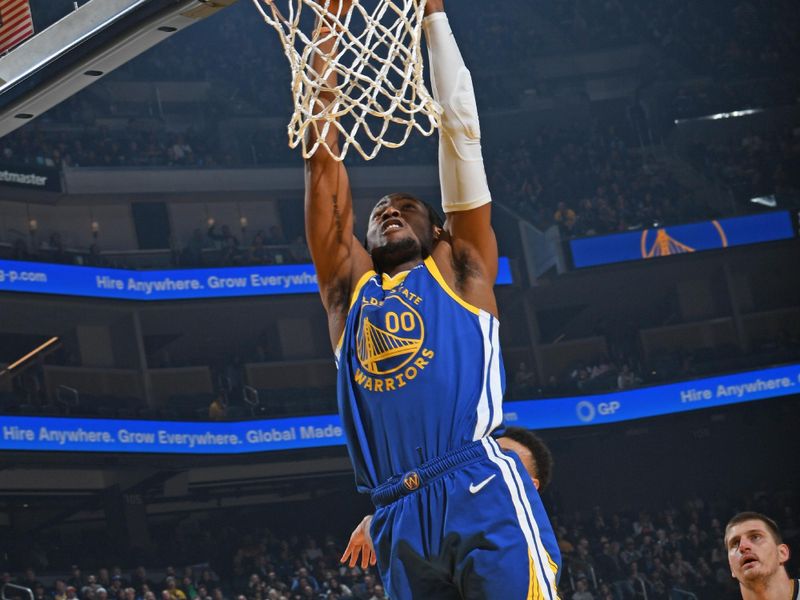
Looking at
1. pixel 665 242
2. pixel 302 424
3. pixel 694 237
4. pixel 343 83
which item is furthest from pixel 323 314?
pixel 343 83

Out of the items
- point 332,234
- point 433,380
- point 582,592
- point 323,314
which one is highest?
point 323,314

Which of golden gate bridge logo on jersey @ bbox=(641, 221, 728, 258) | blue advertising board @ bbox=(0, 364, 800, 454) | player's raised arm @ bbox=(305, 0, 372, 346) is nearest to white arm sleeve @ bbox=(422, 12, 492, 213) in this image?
player's raised arm @ bbox=(305, 0, 372, 346)

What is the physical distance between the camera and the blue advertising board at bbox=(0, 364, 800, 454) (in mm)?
18844

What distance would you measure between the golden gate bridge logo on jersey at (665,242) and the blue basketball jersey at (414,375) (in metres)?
21.1

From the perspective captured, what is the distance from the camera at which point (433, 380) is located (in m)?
3.38

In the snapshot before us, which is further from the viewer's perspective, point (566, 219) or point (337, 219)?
point (566, 219)

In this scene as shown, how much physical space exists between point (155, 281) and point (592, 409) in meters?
8.36

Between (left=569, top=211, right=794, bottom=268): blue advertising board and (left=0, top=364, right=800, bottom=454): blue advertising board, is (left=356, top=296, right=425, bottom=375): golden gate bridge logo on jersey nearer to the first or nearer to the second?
(left=0, top=364, right=800, bottom=454): blue advertising board

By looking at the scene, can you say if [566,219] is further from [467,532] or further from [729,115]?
[467,532]

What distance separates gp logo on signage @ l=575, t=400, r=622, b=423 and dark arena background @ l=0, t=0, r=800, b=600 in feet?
0.53

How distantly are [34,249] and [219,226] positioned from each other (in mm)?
4867

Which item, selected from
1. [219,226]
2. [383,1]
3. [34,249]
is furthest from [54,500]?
[383,1]

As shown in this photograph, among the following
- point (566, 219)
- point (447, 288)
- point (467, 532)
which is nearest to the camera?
point (467, 532)

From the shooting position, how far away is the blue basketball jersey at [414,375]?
338 cm
